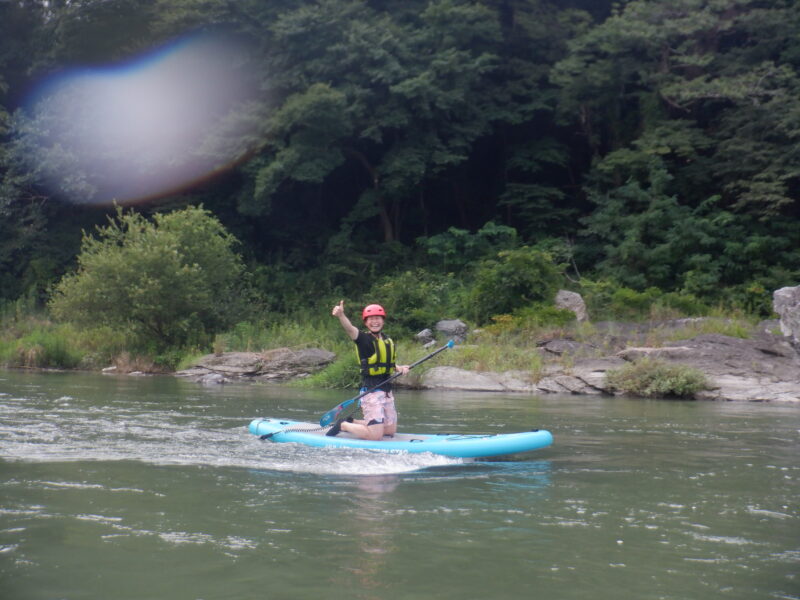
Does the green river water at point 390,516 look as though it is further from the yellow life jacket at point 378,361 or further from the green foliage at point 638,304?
the green foliage at point 638,304

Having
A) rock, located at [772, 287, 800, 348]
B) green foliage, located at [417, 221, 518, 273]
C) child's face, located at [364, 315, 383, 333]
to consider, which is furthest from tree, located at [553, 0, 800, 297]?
child's face, located at [364, 315, 383, 333]

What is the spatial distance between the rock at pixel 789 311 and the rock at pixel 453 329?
6200 millimetres

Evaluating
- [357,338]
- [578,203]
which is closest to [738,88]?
[578,203]

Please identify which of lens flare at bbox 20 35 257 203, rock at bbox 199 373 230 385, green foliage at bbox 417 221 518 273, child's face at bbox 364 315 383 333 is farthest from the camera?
lens flare at bbox 20 35 257 203

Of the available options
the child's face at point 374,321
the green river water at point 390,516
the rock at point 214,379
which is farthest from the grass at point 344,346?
the child's face at point 374,321

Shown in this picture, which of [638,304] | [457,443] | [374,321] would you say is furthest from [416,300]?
[457,443]

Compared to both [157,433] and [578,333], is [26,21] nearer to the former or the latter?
[578,333]

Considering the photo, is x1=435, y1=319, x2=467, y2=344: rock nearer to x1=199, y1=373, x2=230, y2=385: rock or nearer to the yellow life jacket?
x1=199, y1=373, x2=230, y2=385: rock

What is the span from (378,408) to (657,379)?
7.48 m

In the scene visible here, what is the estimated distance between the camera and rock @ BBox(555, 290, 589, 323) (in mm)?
18953

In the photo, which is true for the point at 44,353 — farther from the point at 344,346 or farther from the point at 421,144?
the point at 421,144

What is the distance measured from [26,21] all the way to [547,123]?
56.3ft

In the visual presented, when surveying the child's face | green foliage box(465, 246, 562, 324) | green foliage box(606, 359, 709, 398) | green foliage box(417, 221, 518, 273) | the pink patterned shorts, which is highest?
green foliage box(417, 221, 518, 273)

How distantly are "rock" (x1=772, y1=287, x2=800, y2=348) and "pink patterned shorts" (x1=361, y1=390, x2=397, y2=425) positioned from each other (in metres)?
10.4
